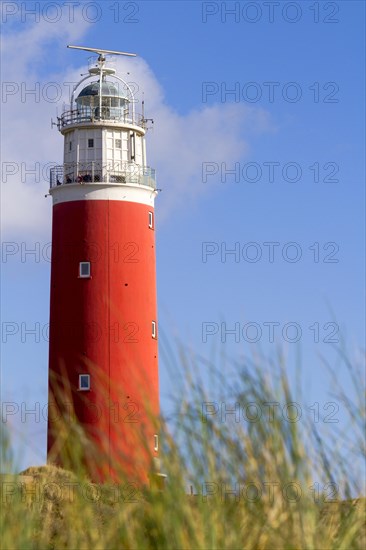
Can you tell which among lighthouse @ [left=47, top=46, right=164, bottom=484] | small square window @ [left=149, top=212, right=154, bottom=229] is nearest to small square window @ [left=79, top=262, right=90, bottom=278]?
lighthouse @ [left=47, top=46, right=164, bottom=484]

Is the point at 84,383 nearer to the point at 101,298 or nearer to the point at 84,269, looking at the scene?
the point at 101,298

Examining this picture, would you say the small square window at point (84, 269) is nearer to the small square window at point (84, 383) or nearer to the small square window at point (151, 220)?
the small square window at point (151, 220)

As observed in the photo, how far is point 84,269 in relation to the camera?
31844mm

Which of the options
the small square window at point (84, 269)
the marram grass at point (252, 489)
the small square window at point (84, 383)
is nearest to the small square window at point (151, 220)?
the small square window at point (84, 269)

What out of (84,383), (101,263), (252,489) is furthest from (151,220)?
(252,489)

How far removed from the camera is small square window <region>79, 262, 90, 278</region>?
3180 centimetres

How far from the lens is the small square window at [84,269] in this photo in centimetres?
3180

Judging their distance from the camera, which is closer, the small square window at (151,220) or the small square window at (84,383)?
the small square window at (84,383)

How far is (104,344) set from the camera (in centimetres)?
3105

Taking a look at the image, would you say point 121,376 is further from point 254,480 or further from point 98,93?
point 254,480

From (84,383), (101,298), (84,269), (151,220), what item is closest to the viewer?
(84,383)

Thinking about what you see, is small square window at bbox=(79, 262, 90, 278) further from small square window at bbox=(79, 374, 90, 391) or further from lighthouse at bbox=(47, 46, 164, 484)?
small square window at bbox=(79, 374, 90, 391)

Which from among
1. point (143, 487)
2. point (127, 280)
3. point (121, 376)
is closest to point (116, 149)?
point (127, 280)

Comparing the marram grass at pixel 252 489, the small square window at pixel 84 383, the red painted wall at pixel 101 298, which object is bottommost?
the marram grass at pixel 252 489
